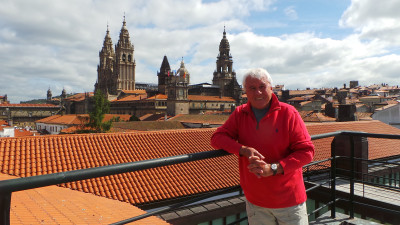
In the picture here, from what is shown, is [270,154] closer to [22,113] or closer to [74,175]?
[74,175]

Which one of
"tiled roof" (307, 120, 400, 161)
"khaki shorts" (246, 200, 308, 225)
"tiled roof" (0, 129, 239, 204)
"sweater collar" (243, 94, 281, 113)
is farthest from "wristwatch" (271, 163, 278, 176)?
"tiled roof" (307, 120, 400, 161)

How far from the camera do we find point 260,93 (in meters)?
2.45

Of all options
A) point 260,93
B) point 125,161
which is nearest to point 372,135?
point 260,93

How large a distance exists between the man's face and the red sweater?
8 centimetres

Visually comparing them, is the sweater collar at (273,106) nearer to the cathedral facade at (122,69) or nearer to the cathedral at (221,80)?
the cathedral at (221,80)

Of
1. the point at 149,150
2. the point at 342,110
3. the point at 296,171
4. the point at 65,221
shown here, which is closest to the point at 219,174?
the point at 149,150

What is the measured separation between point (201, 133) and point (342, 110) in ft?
61.2

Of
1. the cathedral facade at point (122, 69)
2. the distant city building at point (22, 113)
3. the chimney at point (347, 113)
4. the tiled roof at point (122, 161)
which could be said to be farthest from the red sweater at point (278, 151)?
the distant city building at point (22, 113)

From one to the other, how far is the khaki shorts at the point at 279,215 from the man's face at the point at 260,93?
864 mm

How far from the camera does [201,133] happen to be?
16.8 m

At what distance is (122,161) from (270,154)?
11269 mm

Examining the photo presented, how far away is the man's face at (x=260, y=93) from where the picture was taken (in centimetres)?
245

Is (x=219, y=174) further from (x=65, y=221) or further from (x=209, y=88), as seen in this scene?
(x=209, y=88)

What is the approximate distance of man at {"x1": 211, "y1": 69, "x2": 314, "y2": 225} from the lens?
2164mm
